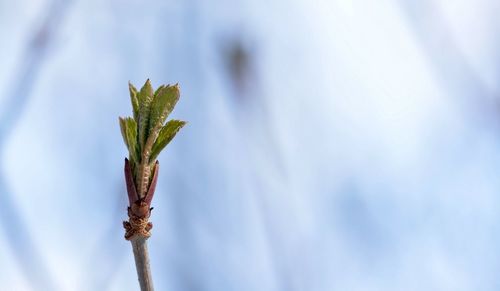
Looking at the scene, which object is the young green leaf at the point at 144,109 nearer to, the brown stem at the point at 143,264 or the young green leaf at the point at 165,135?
the young green leaf at the point at 165,135

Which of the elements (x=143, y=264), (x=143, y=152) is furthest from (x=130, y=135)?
(x=143, y=264)

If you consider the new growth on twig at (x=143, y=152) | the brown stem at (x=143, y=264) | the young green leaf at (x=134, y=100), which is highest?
the young green leaf at (x=134, y=100)

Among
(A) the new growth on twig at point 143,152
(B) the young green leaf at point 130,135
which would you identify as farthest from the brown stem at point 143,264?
(B) the young green leaf at point 130,135

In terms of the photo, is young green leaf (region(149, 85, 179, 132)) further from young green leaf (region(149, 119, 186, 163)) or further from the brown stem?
the brown stem

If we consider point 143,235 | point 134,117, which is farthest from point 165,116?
point 143,235

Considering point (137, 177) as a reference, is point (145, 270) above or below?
below

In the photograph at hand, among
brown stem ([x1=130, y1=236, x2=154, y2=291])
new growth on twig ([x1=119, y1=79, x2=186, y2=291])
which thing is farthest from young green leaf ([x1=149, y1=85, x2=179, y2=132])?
brown stem ([x1=130, y1=236, x2=154, y2=291])

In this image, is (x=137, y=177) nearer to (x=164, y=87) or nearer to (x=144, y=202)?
(x=144, y=202)
